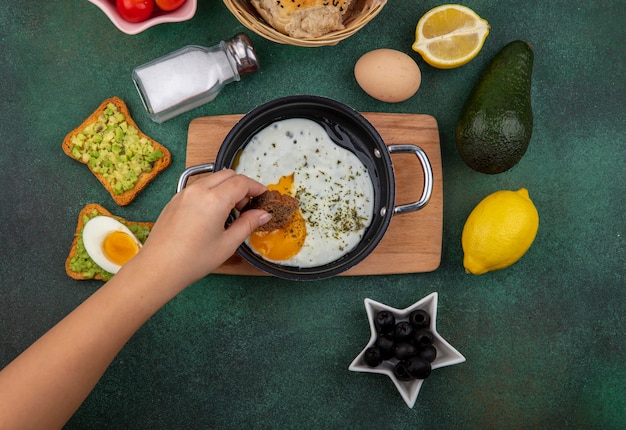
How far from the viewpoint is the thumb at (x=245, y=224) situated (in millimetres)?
1271

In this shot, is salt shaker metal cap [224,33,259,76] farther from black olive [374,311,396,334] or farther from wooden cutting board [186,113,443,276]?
black olive [374,311,396,334]

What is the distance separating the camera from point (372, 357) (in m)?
1.60

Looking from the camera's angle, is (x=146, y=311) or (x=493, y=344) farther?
(x=493, y=344)

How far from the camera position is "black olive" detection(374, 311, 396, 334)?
1599 millimetres

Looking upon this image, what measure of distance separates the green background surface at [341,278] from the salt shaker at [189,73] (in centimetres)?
7

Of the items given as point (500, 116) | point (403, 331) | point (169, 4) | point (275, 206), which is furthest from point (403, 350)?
point (169, 4)

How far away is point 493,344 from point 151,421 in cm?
113

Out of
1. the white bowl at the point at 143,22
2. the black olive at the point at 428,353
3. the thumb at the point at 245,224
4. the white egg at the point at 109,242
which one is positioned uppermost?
the white bowl at the point at 143,22

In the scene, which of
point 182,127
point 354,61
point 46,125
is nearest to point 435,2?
point 354,61

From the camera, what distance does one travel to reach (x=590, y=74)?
182 centimetres

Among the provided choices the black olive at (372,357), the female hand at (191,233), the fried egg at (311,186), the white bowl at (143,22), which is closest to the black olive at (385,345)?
the black olive at (372,357)

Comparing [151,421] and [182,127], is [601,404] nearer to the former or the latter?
[151,421]

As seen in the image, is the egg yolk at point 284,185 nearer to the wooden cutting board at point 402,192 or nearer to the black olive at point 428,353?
the wooden cutting board at point 402,192

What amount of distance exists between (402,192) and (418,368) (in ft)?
1.71
